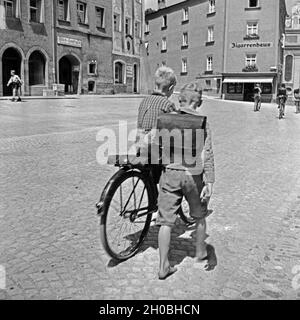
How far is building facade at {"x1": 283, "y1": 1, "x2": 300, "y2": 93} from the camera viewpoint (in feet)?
200

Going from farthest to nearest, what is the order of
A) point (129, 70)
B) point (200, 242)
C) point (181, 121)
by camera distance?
point (129, 70) < point (200, 242) < point (181, 121)

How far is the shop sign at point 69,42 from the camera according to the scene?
3356 cm

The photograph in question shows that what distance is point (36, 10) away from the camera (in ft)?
104

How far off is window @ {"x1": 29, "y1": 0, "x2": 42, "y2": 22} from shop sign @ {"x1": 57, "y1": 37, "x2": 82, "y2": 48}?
2244mm

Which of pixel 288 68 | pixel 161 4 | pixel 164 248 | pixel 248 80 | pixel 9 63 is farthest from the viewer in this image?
pixel 288 68

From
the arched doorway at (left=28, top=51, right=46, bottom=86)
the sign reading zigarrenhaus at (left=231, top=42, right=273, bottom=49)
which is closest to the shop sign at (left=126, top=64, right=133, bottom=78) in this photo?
the arched doorway at (left=28, top=51, right=46, bottom=86)

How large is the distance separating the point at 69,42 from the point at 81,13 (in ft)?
10.9

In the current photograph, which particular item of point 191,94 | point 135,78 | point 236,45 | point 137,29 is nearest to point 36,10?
point 137,29

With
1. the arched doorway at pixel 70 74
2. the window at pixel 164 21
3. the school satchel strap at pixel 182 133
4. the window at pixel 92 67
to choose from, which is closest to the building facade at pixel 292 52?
the window at pixel 164 21

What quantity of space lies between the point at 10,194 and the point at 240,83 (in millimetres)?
41484

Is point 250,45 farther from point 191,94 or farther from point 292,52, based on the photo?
point 191,94

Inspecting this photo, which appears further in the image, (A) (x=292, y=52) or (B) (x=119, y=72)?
(A) (x=292, y=52)

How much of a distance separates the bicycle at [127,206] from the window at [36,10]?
3058cm

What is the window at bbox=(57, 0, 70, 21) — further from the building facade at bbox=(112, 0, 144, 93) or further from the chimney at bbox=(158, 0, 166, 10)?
the chimney at bbox=(158, 0, 166, 10)
